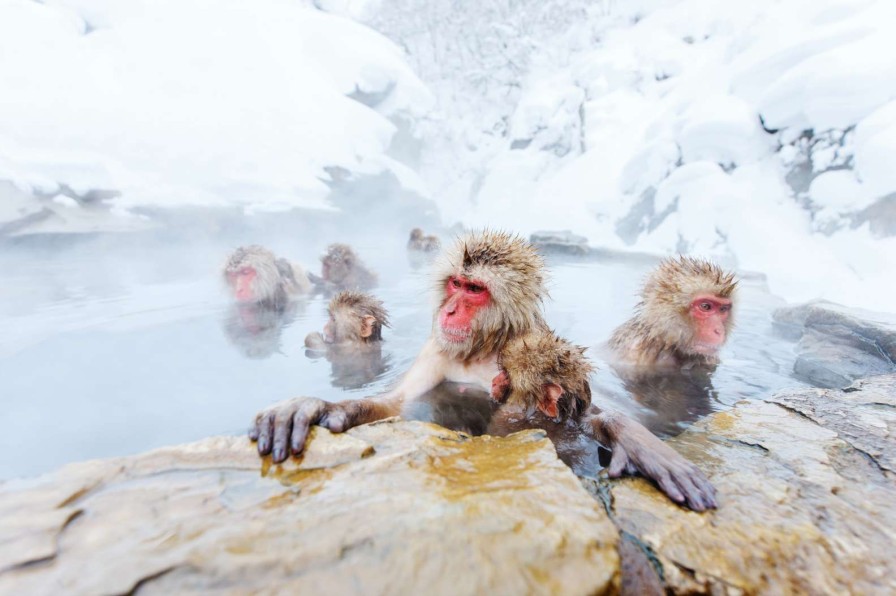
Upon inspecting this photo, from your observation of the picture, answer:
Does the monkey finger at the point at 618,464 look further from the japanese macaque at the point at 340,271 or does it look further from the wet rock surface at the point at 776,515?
the japanese macaque at the point at 340,271

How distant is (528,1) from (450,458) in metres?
28.4

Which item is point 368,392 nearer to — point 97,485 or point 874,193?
point 97,485

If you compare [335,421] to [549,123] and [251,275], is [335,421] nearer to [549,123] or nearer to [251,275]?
[251,275]

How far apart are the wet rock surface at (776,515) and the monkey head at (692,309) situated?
3.37 ft

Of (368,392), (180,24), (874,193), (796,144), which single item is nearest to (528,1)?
(180,24)

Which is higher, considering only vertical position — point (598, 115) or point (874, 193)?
point (598, 115)

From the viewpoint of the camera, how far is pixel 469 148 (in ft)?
75.7

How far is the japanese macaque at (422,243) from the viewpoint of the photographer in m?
8.12

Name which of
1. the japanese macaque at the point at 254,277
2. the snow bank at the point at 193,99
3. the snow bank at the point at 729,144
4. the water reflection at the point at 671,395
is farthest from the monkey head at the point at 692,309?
the snow bank at the point at 193,99

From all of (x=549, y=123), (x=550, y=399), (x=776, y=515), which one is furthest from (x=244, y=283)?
(x=549, y=123)

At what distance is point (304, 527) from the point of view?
2.52 ft

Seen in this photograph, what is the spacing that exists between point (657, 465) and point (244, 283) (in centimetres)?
437

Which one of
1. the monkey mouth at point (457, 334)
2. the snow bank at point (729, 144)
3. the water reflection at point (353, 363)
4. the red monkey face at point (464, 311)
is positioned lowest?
the water reflection at point (353, 363)

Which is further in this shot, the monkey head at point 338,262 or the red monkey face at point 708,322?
the monkey head at point 338,262
